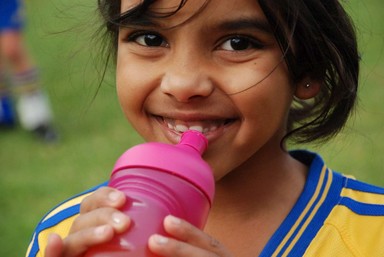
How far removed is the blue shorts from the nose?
10.6 feet

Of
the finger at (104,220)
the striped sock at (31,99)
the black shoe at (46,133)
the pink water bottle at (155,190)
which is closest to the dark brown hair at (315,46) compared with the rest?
the pink water bottle at (155,190)

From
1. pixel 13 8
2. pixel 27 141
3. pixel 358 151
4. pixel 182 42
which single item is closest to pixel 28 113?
pixel 27 141

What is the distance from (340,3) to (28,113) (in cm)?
311

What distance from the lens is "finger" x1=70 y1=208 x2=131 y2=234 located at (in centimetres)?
113

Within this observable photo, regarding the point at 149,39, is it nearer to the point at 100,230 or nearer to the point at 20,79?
the point at 100,230

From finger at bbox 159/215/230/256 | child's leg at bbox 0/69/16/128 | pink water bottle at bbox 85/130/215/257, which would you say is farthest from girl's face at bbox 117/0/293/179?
child's leg at bbox 0/69/16/128

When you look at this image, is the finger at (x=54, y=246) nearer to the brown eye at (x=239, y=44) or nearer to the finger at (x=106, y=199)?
the finger at (x=106, y=199)

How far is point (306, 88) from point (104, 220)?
2.26 feet

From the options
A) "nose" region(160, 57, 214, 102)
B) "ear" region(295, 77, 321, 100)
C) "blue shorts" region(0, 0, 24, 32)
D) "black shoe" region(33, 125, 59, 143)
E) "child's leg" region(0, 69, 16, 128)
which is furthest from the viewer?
"child's leg" region(0, 69, 16, 128)

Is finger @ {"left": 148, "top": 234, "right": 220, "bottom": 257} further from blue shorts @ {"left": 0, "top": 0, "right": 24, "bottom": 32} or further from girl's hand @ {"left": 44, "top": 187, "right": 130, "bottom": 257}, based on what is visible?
blue shorts @ {"left": 0, "top": 0, "right": 24, "bottom": 32}

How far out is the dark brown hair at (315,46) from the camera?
1521 mm

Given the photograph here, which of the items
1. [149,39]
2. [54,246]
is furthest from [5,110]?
[54,246]

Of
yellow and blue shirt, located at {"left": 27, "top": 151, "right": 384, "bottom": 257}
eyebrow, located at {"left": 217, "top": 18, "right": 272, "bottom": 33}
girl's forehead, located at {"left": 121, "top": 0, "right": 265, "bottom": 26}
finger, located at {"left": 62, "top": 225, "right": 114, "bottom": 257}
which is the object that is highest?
girl's forehead, located at {"left": 121, "top": 0, "right": 265, "bottom": 26}

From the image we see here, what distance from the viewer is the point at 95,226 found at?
1170mm
